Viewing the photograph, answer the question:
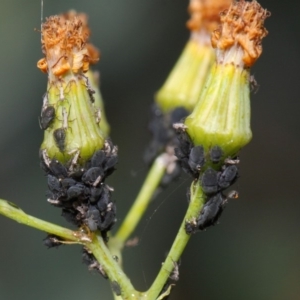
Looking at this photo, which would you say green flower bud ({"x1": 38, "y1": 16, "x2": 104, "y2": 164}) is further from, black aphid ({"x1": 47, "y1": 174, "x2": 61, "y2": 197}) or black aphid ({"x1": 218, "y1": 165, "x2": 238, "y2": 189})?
black aphid ({"x1": 218, "y1": 165, "x2": 238, "y2": 189})

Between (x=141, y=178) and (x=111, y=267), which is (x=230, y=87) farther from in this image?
(x=141, y=178)

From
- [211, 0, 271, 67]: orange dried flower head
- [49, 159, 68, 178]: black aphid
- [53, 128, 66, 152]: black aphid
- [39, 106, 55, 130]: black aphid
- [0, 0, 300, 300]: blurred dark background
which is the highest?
[211, 0, 271, 67]: orange dried flower head

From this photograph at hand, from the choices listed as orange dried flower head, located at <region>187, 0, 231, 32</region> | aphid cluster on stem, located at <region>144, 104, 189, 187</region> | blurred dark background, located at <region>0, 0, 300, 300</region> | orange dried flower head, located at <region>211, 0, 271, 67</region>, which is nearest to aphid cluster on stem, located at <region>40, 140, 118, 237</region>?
orange dried flower head, located at <region>211, 0, 271, 67</region>

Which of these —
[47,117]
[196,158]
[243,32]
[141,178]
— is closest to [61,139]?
[47,117]

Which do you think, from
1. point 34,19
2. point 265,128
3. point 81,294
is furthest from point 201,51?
point 265,128

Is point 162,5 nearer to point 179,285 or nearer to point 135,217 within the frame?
point 179,285

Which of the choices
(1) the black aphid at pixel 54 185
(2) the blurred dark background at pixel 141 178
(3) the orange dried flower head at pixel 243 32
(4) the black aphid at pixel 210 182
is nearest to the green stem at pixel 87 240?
(1) the black aphid at pixel 54 185
